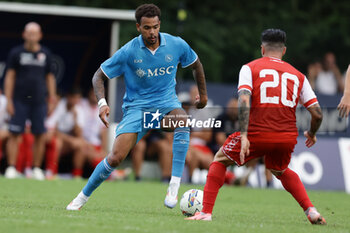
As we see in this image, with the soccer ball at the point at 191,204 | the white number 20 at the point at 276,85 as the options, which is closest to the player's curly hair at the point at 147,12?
the white number 20 at the point at 276,85

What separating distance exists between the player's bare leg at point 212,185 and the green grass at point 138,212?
0.16 m

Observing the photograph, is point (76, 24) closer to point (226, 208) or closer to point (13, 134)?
point (13, 134)

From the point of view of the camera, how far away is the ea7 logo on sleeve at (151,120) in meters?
7.95

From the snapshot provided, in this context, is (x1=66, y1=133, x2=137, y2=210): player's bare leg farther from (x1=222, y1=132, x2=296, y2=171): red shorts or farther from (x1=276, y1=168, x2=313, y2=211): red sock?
(x1=276, y1=168, x2=313, y2=211): red sock

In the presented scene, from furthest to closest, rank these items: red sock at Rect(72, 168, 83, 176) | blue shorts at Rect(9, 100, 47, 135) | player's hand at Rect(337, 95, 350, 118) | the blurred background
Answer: the blurred background < red sock at Rect(72, 168, 83, 176) < blue shorts at Rect(9, 100, 47, 135) < player's hand at Rect(337, 95, 350, 118)

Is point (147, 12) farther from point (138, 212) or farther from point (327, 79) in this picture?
point (327, 79)

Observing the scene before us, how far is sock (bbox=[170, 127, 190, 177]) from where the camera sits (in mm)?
8070

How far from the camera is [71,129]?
1584 cm

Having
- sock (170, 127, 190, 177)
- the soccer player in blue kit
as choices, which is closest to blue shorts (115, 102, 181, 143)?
the soccer player in blue kit

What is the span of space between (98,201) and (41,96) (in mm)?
5196

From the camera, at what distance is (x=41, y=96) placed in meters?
14.1

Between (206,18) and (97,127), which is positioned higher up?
(206,18)

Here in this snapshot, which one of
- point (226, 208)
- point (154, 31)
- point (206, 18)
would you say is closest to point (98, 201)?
point (226, 208)

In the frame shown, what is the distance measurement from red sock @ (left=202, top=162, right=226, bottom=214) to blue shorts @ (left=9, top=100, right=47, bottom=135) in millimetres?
7363
